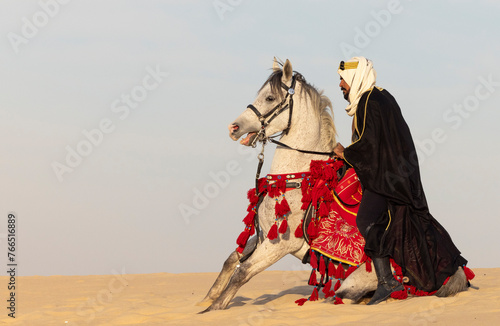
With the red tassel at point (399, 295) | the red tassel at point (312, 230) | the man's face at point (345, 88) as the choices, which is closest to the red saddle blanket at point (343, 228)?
the red tassel at point (312, 230)

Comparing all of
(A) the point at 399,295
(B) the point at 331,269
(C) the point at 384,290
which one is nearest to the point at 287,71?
(B) the point at 331,269

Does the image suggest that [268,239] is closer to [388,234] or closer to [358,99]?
[388,234]

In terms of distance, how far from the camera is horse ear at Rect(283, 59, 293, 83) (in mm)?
8359

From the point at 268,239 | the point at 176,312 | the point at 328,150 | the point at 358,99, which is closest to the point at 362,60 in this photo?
the point at 358,99

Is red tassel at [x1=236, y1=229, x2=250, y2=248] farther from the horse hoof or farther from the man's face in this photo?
the man's face

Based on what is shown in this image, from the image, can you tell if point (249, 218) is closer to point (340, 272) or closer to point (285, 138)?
point (285, 138)

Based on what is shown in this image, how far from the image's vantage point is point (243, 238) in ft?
28.5

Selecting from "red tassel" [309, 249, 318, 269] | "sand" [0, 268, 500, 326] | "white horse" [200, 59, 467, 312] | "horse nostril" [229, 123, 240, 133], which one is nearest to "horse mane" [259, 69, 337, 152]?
"white horse" [200, 59, 467, 312]

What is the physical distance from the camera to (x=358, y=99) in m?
8.30

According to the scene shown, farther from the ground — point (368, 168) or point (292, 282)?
point (368, 168)

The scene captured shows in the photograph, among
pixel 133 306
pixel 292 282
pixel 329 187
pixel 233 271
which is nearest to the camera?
pixel 329 187

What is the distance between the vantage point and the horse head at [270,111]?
27.3 feet

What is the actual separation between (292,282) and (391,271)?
4.71m

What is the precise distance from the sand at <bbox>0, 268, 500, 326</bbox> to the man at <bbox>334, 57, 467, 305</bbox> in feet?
1.35
